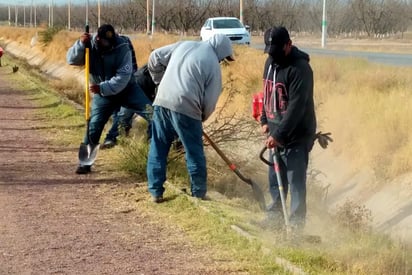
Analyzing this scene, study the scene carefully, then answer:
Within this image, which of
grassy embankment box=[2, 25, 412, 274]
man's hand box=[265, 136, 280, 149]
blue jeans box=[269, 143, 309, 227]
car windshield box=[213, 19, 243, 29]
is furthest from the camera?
car windshield box=[213, 19, 243, 29]

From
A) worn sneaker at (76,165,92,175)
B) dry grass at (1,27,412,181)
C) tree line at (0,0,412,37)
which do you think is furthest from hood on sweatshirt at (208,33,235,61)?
tree line at (0,0,412,37)

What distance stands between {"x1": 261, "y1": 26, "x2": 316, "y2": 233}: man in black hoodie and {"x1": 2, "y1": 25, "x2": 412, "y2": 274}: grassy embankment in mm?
499

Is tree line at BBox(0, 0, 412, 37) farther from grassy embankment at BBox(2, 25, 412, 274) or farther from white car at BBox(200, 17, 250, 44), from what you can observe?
grassy embankment at BBox(2, 25, 412, 274)

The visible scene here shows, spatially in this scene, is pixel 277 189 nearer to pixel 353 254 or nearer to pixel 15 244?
pixel 353 254

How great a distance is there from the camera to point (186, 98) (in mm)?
7559

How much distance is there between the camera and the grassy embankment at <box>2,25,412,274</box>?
19.5 ft

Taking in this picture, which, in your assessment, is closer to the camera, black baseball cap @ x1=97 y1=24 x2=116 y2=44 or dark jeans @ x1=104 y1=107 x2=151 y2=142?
black baseball cap @ x1=97 y1=24 x2=116 y2=44

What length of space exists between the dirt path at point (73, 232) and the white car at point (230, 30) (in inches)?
1037

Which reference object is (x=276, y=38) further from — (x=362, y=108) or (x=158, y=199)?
(x=362, y=108)

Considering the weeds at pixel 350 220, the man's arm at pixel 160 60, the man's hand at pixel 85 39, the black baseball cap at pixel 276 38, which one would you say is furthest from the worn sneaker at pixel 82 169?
the black baseball cap at pixel 276 38

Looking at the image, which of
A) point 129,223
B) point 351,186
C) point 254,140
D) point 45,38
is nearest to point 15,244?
point 129,223

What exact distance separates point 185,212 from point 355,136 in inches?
229

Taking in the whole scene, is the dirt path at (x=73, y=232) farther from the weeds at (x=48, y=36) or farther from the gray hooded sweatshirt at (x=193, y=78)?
the weeds at (x=48, y=36)

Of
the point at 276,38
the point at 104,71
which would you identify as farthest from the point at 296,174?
the point at 104,71
